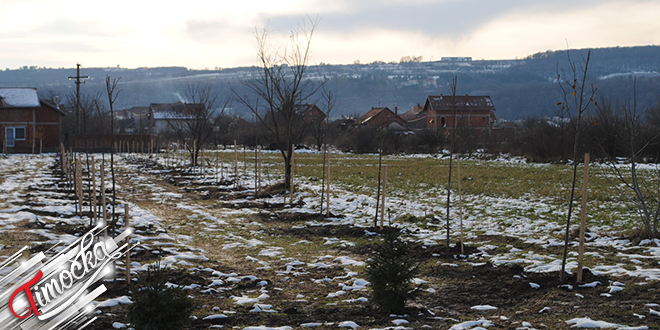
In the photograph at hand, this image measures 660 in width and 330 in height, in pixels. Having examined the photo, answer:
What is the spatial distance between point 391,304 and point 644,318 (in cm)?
256

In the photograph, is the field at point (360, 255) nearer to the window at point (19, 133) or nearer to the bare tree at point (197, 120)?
the bare tree at point (197, 120)

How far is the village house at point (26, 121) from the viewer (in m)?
54.5

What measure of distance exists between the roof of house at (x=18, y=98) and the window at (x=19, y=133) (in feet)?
7.55

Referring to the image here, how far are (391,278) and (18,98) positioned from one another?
59.6 metres

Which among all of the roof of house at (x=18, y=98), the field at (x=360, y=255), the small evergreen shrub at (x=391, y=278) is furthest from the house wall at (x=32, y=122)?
the small evergreen shrub at (x=391, y=278)

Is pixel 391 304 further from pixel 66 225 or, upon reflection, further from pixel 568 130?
pixel 568 130

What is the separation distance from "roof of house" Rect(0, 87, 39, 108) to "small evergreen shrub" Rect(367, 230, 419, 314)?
57236 millimetres

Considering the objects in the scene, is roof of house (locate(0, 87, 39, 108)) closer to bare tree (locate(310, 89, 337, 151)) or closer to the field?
bare tree (locate(310, 89, 337, 151))

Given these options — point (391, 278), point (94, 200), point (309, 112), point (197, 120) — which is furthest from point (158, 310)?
point (309, 112)

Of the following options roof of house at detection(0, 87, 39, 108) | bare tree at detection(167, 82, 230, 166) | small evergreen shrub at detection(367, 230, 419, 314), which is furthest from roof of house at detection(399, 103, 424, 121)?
small evergreen shrub at detection(367, 230, 419, 314)

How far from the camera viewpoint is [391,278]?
6348 millimetres

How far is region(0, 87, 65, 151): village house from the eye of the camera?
5447 centimetres

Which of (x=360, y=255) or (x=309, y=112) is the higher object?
(x=309, y=112)

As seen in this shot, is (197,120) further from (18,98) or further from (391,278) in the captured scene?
(18,98)
